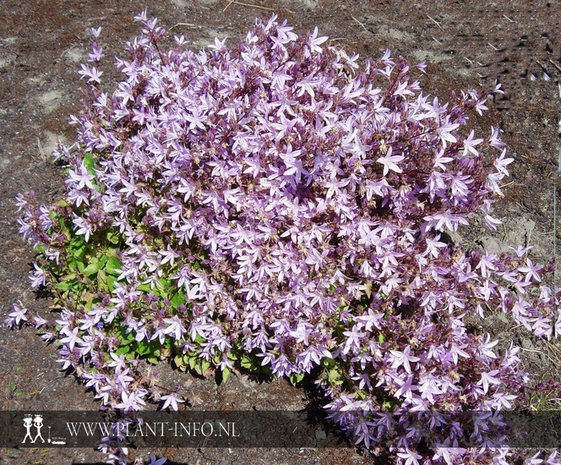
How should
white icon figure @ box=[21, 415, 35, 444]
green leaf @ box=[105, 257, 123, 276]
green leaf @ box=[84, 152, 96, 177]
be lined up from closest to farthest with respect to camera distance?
white icon figure @ box=[21, 415, 35, 444] < green leaf @ box=[105, 257, 123, 276] < green leaf @ box=[84, 152, 96, 177]

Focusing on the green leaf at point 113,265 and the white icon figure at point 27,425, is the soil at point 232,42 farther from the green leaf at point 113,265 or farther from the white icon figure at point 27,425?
the green leaf at point 113,265

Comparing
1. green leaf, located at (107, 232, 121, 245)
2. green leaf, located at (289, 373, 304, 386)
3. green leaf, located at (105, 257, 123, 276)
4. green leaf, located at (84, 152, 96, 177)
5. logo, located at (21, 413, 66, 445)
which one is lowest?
logo, located at (21, 413, 66, 445)

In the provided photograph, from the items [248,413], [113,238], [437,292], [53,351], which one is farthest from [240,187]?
[53,351]

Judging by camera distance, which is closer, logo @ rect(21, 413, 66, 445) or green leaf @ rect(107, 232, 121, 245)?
logo @ rect(21, 413, 66, 445)

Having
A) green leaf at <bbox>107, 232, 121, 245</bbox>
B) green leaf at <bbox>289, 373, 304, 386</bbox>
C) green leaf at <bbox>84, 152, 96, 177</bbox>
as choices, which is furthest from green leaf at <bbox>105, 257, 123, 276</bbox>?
green leaf at <bbox>289, 373, 304, 386</bbox>

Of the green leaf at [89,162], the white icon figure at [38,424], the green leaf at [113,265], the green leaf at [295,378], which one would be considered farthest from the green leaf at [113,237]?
the green leaf at [295,378]

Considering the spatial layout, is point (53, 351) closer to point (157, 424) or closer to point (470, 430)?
point (157, 424)

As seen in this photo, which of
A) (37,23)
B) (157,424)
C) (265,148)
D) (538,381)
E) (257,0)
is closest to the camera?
(265,148)

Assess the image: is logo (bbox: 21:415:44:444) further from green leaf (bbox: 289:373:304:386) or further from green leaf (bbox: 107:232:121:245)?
green leaf (bbox: 289:373:304:386)
